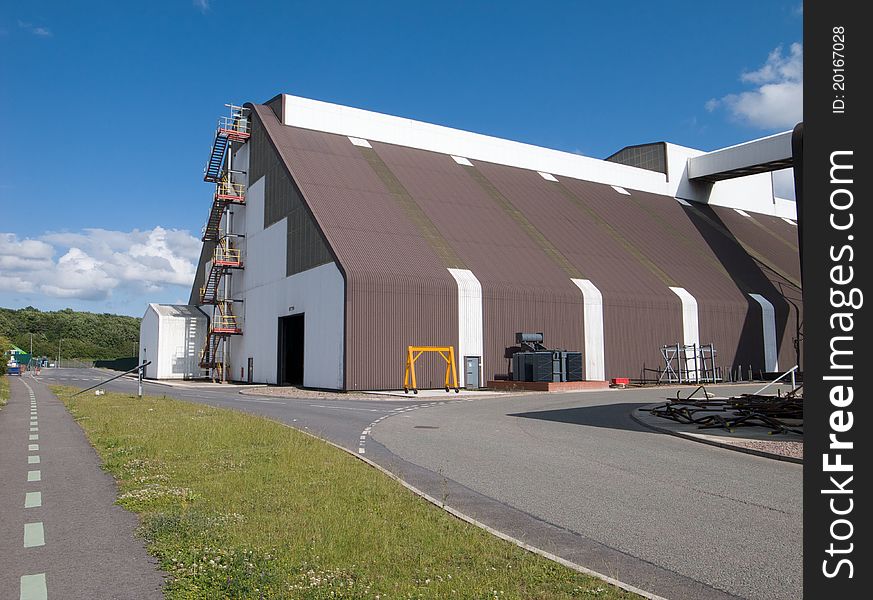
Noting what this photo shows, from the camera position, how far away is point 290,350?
43312 mm

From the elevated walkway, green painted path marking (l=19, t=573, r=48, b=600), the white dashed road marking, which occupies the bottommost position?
the white dashed road marking

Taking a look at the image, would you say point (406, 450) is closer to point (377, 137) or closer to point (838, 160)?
point (838, 160)

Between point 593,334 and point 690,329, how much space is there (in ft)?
27.7

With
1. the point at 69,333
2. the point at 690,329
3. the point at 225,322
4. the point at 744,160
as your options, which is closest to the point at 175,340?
the point at 225,322

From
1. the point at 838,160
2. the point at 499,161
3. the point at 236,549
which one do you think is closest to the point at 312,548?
the point at 236,549

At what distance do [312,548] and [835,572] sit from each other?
392 centimetres

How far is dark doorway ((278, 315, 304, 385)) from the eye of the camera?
4119cm

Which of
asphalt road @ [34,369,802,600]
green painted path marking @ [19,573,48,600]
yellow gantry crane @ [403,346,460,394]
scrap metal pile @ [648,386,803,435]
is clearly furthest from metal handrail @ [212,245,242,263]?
green painted path marking @ [19,573,48,600]

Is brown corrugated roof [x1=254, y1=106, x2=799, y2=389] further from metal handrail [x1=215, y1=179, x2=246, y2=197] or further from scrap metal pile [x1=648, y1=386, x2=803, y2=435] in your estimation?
scrap metal pile [x1=648, y1=386, x2=803, y2=435]

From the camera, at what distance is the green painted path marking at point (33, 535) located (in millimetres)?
6414

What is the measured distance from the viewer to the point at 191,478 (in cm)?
909

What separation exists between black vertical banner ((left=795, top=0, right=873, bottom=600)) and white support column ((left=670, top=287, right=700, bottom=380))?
4136cm

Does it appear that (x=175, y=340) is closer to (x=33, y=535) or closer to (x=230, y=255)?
(x=230, y=255)

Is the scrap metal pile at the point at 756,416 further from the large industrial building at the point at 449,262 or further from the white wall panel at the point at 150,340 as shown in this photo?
the white wall panel at the point at 150,340
